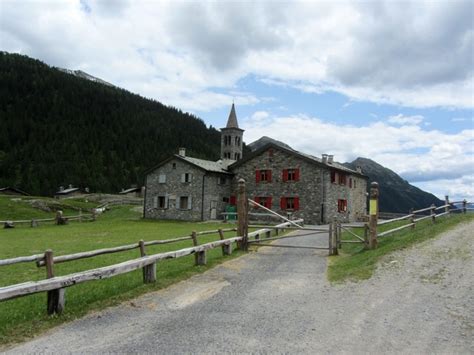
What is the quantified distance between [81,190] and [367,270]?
96.2 meters

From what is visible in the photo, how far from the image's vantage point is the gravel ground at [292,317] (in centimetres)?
614

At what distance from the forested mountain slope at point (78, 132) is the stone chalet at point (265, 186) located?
7145cm

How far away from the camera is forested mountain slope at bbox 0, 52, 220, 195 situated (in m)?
120

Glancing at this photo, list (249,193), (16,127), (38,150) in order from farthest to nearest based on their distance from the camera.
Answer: (16,127), (38,150), (249,193)

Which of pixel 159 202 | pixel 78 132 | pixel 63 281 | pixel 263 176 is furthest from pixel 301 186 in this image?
pixel 78 132

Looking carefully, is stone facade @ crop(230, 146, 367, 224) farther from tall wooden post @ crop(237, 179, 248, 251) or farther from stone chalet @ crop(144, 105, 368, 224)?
tall wooden post @ crop(237, 179, 248, 251)

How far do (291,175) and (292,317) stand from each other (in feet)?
107

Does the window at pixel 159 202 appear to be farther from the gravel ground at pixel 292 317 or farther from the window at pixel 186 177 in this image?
the gravel ground at pixel 292 317

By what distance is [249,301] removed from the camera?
345 inches

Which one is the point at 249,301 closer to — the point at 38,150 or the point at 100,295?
the point at 100,295

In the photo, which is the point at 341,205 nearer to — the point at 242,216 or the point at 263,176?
the point at 263,176

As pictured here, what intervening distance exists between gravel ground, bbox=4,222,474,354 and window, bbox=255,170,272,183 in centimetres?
2914

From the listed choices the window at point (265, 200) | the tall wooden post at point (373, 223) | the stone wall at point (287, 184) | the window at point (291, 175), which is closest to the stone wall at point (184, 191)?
the stone wall at point (287, 184)

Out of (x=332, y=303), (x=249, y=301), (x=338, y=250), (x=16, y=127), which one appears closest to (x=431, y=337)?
(x=332, y=303)
